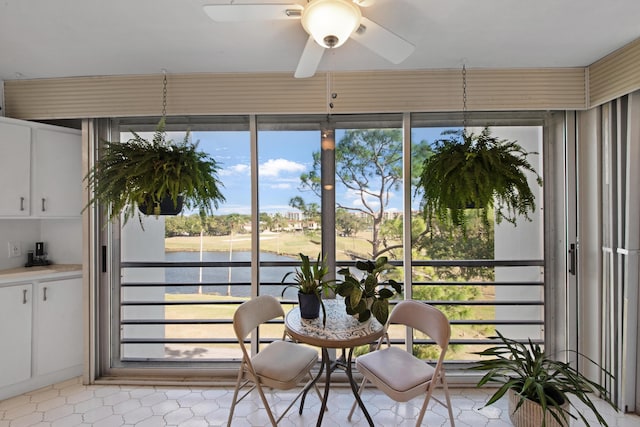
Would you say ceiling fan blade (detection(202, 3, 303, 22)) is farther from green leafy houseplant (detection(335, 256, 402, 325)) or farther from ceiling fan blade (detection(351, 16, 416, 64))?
green leafy houseplant (detection(335, 256, 402, 325))

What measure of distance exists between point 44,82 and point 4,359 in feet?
7.02

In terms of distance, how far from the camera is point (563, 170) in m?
2.50

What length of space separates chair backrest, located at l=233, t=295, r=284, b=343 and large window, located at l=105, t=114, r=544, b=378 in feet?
1.34

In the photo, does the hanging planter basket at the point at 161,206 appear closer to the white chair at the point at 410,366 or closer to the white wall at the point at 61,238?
the white wall at the point at 61,238

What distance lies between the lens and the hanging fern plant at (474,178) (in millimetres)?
1982

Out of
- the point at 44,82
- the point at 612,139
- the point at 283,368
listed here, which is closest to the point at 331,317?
the point at 283,368

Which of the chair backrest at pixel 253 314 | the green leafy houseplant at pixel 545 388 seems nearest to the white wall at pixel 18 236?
the chair backrest at pixel 253 314

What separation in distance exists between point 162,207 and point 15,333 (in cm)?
158

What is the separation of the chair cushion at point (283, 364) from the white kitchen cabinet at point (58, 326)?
5.69ft

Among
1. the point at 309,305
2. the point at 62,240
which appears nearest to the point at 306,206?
the point at 309,305

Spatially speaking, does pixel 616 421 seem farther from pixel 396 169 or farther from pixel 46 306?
pixel 46 306

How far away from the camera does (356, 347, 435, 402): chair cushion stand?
1.70 metres

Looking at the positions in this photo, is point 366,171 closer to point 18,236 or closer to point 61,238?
point 61,238

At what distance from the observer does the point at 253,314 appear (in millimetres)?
2027
